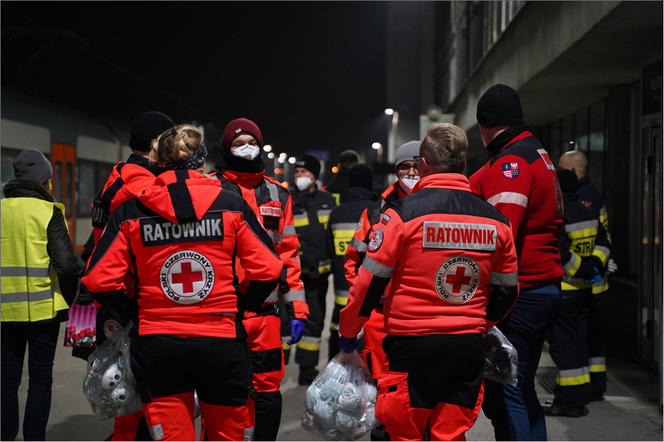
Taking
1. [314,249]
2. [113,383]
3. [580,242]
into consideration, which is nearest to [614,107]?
[580,242]

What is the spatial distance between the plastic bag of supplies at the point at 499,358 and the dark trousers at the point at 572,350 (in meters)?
2.62

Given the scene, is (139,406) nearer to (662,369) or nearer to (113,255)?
(113,255)

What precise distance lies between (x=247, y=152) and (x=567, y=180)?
2.95m

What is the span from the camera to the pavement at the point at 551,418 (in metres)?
5.64

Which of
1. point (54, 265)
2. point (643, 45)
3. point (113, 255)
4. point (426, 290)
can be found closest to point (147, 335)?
point (113, 255)

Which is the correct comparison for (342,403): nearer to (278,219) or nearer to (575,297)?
(278,219)

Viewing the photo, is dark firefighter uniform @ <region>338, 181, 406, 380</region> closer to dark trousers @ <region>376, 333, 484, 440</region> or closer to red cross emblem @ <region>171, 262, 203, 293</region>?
dark trousers @ <region>376, 333, 484, 440</region>

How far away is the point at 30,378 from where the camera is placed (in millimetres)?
5059

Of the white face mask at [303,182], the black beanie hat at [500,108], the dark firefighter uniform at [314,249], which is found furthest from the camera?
the white face mask at [303,182]

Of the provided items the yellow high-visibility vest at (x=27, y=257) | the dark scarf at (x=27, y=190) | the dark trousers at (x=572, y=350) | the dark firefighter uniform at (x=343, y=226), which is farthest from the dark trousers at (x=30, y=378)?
the dark trousers at (x=572, y=350)

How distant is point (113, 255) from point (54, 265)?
1.93 metres

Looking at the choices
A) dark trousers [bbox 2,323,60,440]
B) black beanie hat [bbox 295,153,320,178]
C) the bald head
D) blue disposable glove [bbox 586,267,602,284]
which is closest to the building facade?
the bald head

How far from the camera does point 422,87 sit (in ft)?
152

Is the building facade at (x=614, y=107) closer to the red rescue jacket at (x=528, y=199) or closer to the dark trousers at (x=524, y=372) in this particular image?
the red rescue jacket at (x=528, y=199)
